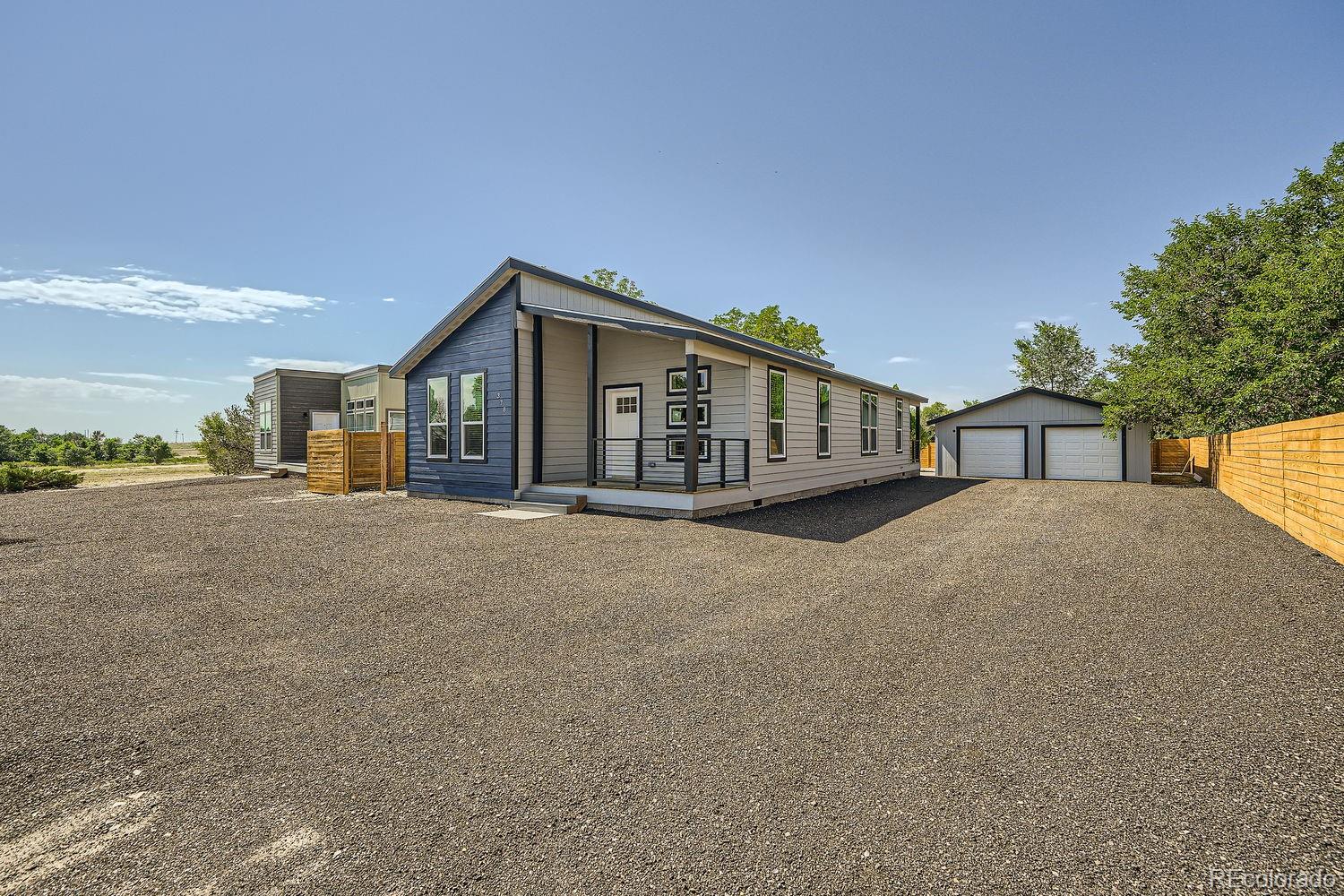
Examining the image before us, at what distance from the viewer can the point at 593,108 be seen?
1355 cm

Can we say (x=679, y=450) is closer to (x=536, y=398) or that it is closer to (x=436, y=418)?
(x=536, y=398)

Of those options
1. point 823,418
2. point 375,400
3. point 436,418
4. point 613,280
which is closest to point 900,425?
point 823,418

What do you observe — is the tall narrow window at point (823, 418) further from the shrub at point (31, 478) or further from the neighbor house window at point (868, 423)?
the shrub at point (31, 478)

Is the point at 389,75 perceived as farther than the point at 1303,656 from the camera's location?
Yes

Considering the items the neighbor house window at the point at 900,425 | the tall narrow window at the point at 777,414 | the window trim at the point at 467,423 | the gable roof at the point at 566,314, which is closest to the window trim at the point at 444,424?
the window trim at the point at 467,423

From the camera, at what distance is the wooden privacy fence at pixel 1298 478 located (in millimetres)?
5945

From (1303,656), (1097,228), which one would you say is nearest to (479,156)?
(1303,656)

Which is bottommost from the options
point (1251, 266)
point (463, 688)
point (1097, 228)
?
point (463, 688)

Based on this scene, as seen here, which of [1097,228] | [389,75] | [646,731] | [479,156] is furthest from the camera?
[1097,228]

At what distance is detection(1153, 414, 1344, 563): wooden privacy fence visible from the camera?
5.95m

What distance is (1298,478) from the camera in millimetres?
7246

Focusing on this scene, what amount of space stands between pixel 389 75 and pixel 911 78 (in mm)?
11164

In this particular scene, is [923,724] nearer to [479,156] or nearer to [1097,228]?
[479,156]

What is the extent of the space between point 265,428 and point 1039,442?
29968 millimetres
